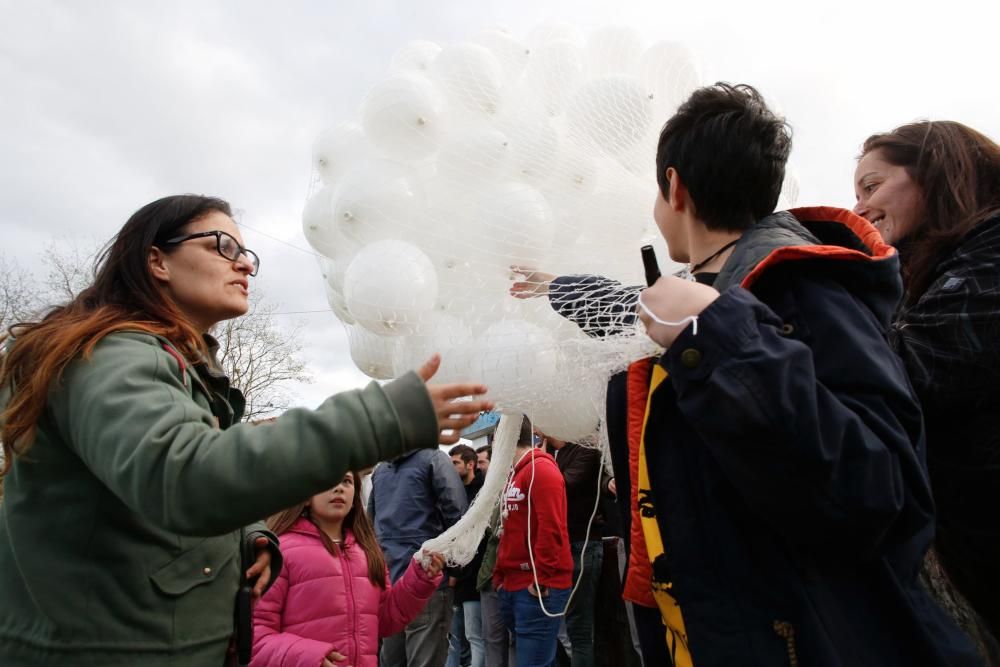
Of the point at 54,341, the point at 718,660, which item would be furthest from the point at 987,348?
the point at 54,341

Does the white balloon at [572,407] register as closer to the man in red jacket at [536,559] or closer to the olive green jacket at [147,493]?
the olive green jacket at [147,493]

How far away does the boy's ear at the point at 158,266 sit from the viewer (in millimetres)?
1409

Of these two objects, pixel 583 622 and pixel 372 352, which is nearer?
pixel 372 352

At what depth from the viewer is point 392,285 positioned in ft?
6.43

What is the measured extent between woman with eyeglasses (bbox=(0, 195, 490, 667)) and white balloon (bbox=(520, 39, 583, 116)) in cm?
144

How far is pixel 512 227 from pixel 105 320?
3.78 ft

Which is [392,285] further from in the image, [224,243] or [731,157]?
[731,157]

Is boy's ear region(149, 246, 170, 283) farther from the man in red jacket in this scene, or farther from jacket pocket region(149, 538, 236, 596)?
the man in red jacket

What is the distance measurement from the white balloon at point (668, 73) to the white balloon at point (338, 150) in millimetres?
1058

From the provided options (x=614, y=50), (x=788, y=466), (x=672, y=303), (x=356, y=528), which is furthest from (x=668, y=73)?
(x=356, y=528)

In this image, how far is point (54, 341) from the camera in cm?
108

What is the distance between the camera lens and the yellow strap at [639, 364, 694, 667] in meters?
Result: 1.07

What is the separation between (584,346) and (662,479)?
47cm

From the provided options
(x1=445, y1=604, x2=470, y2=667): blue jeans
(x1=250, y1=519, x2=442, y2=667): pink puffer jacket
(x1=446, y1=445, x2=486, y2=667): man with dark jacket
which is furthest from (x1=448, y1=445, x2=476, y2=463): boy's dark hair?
(x1=250, y1=519, x2=442, y2=667): pink puffer jacket
